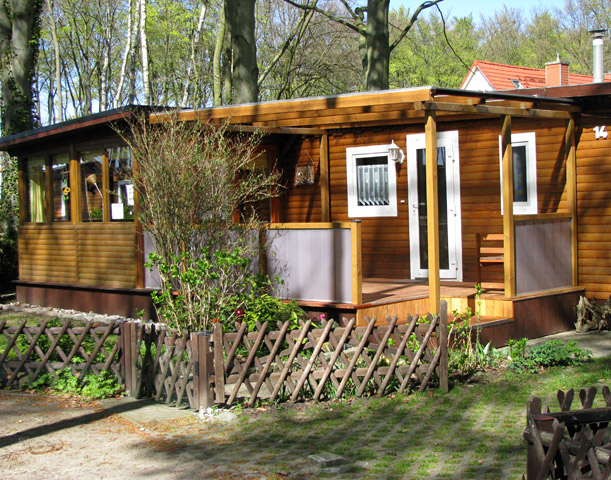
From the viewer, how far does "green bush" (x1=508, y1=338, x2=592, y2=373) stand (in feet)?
25.3

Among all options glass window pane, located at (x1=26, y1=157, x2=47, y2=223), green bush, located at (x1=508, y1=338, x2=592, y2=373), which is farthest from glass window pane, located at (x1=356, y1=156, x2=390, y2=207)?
glass window pane, located at (x1=26, y1=157, x2=47, y2=223)

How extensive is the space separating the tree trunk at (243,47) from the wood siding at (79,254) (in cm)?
325

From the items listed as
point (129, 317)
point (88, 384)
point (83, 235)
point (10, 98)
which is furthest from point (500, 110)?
point (10, 98)

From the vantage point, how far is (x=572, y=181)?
10258 millimetres

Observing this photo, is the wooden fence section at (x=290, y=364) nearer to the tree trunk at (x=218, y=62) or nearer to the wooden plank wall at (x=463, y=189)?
the wooden plank wall at (x=463, y=189)

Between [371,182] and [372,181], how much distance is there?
2 cm

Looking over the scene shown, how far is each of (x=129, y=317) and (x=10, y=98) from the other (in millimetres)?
7971

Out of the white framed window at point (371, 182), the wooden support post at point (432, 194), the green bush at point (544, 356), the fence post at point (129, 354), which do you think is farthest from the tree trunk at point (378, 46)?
the fence post at point (129, 354)

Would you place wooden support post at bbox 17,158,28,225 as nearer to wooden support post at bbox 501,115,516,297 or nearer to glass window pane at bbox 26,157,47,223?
glass window pane at bbox 26,157,47,223

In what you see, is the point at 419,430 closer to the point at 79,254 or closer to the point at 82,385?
the point at 82,385

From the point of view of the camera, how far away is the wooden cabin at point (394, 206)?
349 inches

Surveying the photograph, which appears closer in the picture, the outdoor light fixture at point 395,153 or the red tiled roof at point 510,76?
the outdoor light fixture at point 395,153

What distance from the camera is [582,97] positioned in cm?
982

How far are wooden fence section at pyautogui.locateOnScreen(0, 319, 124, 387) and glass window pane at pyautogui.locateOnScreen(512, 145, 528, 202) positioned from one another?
623 cm
